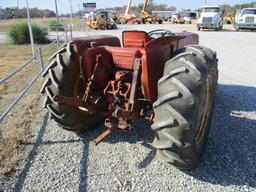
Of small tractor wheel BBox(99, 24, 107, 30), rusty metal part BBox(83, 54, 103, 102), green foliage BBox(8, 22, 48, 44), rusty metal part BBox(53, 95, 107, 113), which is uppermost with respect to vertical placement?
rusty metal part BBox(83, 54, 103, 102)

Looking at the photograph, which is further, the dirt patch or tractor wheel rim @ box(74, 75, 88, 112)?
tractor wheel rim @ box(74, 75, 88, 112)

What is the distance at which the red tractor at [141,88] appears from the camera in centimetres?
311

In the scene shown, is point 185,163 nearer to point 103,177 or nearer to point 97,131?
point 103,177

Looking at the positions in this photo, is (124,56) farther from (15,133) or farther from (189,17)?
(189,17)

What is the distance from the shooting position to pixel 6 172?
150 inches

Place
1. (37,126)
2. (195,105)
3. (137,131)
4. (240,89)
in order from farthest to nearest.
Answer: (240,89)
(37,126)
(137,131)
(195,105)

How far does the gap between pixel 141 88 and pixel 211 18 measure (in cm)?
2744

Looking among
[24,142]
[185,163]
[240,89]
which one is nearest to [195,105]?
[185,163]

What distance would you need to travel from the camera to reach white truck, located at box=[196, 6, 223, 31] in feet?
95.9

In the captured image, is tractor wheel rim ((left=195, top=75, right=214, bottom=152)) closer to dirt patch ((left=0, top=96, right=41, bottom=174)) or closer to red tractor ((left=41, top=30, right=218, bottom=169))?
red tractor ((left=41, top=30, right=218, bottom=169))

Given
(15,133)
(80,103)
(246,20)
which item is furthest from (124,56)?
(246,20)

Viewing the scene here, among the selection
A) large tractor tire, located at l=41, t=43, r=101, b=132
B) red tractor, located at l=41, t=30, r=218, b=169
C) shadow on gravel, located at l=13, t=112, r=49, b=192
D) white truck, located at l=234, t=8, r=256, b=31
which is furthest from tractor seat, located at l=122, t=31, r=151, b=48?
white truck, located at l=234, t=8, r=256, b=31

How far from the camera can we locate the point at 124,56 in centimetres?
398

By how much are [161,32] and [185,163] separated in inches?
113
